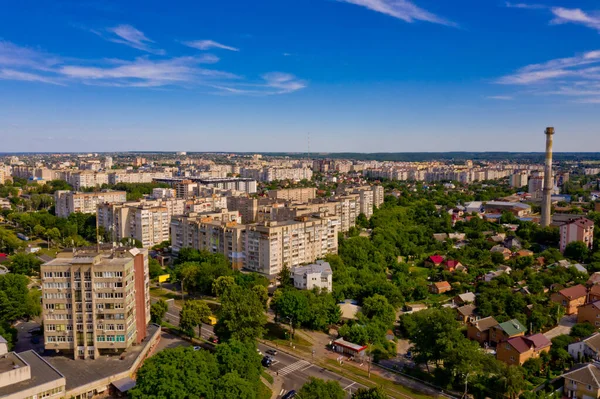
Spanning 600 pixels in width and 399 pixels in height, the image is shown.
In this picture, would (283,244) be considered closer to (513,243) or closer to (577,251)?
(513,243)

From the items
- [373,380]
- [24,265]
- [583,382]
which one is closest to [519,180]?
[583,382]

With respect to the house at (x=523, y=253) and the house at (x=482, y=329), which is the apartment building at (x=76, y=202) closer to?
the house at (x=482, y=329)

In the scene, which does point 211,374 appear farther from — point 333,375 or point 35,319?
point 35,319

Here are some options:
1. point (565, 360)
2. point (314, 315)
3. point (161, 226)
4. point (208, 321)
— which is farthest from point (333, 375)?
point (161, 226)

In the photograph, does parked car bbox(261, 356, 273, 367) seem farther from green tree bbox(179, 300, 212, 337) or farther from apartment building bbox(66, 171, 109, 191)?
apartment building bbox(66, 171, 109, 191)

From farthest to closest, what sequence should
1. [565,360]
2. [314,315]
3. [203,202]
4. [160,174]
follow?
[160,174] < [203,202] < [314,315] < [565,360]

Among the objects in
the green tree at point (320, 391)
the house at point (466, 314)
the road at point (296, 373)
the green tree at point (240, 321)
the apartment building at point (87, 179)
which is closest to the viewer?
the green tree at point (320, 391)

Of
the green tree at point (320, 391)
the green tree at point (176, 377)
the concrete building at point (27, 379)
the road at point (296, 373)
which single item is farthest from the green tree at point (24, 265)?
the green tree at point (320, 391)
